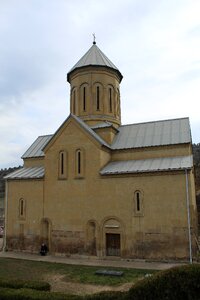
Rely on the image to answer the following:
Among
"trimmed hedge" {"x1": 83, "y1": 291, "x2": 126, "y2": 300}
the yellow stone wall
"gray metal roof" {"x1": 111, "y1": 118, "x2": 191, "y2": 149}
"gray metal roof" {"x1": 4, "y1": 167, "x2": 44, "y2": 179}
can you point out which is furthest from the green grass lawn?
"gray metal roof" {"x1": 111, "y1": 118, "x2": 191, "y2": 149}

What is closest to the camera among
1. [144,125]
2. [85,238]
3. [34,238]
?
[85,238]

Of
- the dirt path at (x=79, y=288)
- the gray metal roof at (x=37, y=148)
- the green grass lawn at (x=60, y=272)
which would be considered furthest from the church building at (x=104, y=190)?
the dirt path at (x=79, y=288)

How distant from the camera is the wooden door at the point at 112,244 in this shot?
16.3 m

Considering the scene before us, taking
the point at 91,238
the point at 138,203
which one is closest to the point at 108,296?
the point at 138,203

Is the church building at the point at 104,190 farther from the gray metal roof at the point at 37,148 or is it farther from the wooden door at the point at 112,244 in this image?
the gray metal roof at the point at 37,148

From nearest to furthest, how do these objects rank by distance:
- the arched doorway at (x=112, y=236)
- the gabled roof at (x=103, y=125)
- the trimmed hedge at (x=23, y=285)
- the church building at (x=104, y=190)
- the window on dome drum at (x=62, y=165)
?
the trimmed hedge at (x=23, y=285)
the church building at (x=104, y=190)
the arched doorway at (x=112, y=236)
the window on dome drum at (x=62, y=165)
the gabled roof at (x=103, y=125)

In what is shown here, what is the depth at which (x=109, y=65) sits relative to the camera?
73.8 ft

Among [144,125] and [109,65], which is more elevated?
[109,65]

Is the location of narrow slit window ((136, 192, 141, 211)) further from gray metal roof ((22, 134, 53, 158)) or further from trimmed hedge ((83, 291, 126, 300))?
gray metal roof ((22, 134, 53, 158))

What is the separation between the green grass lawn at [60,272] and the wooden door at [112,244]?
2.25 metres

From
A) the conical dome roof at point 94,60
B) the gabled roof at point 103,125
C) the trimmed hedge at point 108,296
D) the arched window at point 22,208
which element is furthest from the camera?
the conical dome roof at point 94,60

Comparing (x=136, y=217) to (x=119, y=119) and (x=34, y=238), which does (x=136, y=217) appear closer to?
(x=34, y=238)

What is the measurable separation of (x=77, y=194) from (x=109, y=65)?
10765 mm

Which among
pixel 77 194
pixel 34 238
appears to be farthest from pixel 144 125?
pixel 34 238
